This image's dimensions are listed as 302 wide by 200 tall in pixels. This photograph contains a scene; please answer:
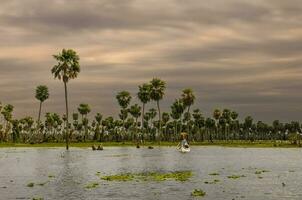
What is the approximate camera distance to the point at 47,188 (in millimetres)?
56594

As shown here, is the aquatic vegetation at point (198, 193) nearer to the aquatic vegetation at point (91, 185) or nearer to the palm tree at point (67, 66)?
the aquatic vegetation at point (91, 185)

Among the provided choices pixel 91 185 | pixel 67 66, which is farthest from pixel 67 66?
pixel 91 185

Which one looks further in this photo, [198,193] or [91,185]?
[91,185]

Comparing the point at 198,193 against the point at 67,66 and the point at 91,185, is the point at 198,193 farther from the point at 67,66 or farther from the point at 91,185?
the point at 67,66

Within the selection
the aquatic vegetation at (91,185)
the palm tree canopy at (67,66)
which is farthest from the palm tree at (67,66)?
the aquatic vegetation at (91,185)

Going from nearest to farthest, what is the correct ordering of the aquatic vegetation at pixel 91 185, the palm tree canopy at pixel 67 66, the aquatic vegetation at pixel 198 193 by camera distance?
the aquatic vegetation at pixel 198 193 < the aquatic vegetation at pixel 91 185 < the palm tree canopy at pixel 67 66

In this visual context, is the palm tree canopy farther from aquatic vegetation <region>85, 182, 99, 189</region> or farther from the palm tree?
aquatic vegetation <region>85, 182, 99, 189</region>

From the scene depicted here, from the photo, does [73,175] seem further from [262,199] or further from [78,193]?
[262,199]

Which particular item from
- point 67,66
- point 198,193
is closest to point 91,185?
point 198,193

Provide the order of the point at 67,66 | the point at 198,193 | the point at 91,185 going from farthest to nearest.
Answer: the point at 67,66 < the point at 91,185 < the point at 198,193

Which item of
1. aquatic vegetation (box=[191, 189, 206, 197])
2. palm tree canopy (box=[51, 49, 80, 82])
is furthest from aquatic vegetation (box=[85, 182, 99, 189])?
palm tree canopy (box=[51, 49, 80, 82])

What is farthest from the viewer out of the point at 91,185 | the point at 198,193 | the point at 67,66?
the point at 67,66

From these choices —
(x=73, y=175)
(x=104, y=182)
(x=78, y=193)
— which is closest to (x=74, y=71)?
(x=73, y=175)

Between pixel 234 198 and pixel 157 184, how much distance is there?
1433 cm
